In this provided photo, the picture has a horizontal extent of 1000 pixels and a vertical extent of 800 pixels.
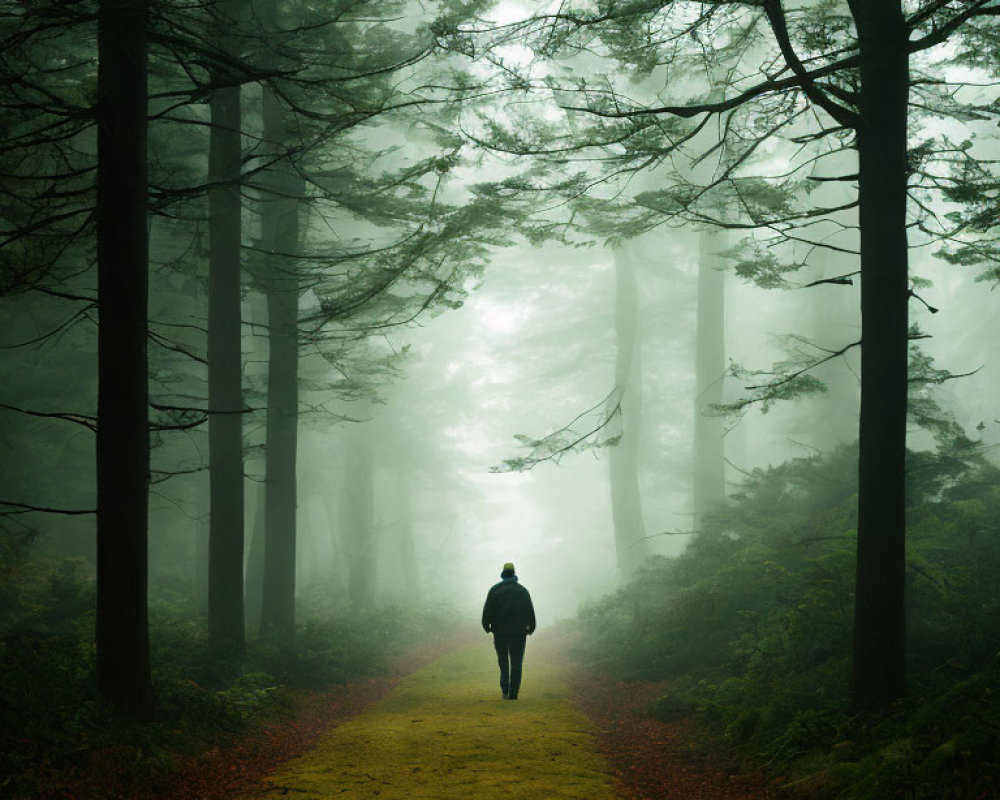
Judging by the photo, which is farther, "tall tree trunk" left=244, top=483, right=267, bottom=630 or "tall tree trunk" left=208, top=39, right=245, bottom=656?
"tall tree trunk" left=244, top=483, right=267, bottom=630

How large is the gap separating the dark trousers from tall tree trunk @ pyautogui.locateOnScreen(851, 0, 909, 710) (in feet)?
16.4

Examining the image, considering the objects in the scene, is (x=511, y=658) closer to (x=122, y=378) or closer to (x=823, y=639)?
(x=823, y=639)

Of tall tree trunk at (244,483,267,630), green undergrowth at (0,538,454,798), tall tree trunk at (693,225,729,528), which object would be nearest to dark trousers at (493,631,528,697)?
green undergrowth at (0,538,454,798)

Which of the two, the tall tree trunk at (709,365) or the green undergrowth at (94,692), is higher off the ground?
the tall tree trunk at (709,365)

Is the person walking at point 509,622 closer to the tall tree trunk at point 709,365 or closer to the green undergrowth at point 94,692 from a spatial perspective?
the green undergrowth at point 94,692

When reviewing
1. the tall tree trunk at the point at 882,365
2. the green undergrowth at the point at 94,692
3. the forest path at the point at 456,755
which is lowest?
the forest path at the point at 456,755

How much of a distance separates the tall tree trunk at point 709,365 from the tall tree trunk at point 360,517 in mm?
11399

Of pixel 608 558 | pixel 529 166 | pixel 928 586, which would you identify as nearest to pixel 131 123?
pixel 529 166

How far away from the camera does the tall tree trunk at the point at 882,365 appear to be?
20.7 feet

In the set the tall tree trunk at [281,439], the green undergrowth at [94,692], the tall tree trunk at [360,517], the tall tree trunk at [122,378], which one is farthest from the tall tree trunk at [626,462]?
the tall tree trunk at [122,378]

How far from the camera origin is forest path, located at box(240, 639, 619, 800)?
18.3 ft

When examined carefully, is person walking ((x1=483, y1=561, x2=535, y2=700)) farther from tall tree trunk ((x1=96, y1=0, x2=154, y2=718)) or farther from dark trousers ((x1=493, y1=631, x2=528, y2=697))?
tall tree trunk ((x1=96, y1=0, x2=154, y2=718))

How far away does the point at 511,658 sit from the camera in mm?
10258

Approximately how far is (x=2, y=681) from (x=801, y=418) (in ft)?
79.8
